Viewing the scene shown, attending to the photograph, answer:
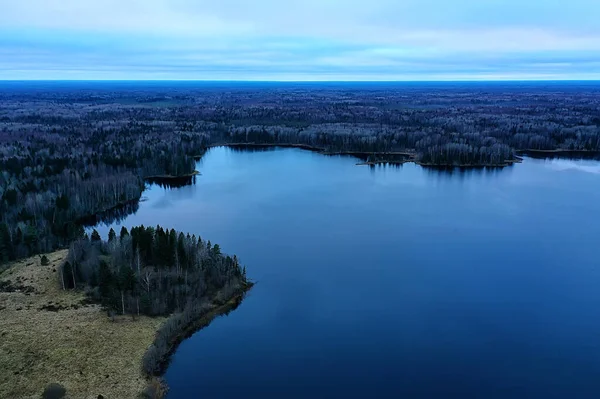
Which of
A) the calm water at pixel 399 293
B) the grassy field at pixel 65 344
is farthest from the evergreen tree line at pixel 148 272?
the calm water at pixel 399 293

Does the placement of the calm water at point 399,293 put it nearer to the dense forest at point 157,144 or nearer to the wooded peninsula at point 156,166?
the wooded peninsula at point 156,166

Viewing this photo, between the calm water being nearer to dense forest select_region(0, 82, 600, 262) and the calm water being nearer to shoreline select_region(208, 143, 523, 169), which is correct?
dense forest select_region(0, 82, 600, 262)

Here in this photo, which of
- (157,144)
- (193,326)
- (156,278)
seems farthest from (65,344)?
(157,144)

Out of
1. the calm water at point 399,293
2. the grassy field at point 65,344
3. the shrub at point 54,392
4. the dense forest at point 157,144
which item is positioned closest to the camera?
the shrub at point 54,392

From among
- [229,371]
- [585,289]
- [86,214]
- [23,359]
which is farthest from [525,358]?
[86,214]

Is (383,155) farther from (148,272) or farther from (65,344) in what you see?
(65,344)

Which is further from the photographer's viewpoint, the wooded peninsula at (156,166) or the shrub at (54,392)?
the wooded peninsula at (156,166)
